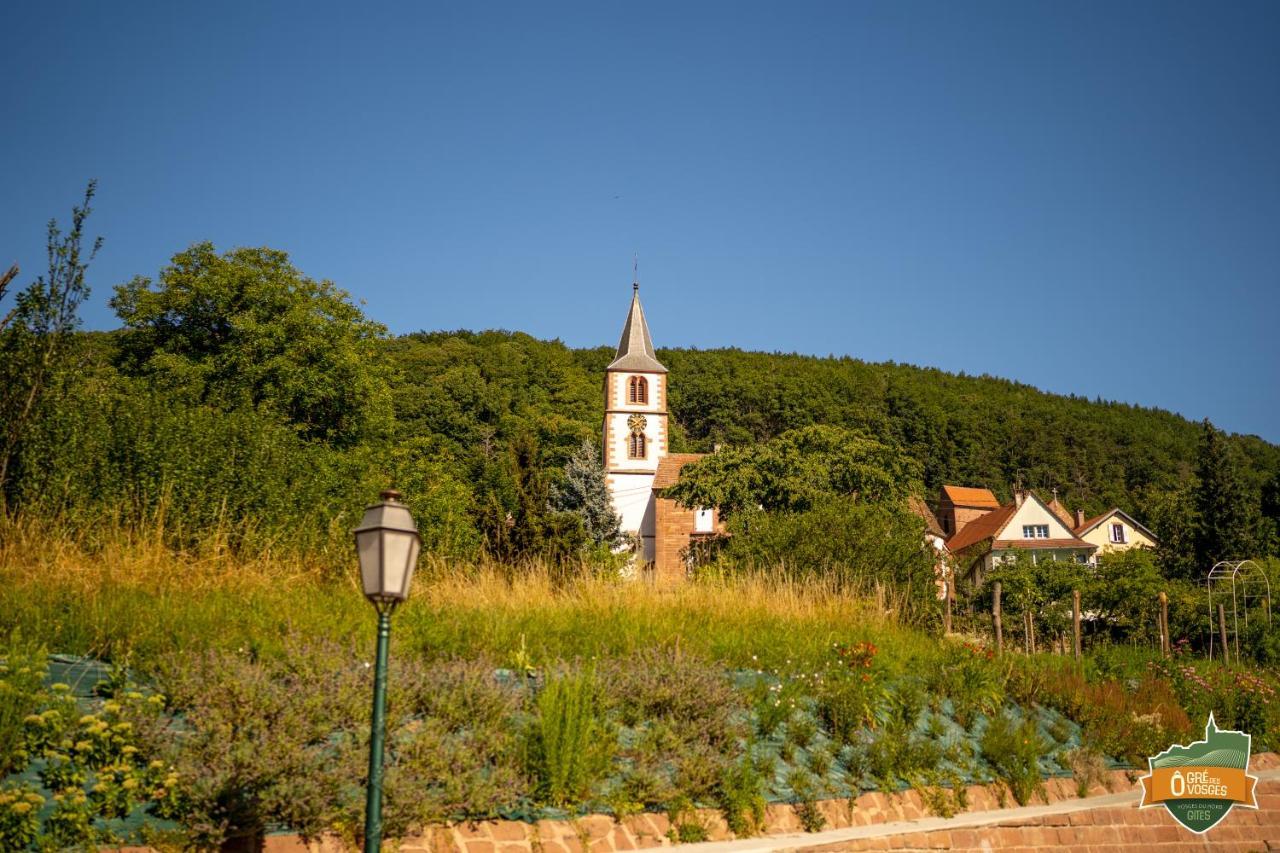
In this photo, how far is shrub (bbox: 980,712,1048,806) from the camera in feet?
29.4

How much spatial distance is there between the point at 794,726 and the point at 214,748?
493 centimetres

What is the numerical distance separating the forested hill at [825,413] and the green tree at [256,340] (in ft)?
75.2

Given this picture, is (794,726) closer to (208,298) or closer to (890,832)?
(890,832)

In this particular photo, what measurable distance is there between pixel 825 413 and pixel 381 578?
7831 centimetres

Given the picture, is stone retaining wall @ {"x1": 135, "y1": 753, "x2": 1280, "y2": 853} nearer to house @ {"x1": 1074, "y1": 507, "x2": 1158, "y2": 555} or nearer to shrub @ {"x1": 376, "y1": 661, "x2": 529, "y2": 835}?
shrub @ {"x1": 376, "y1": 661, "x2": 529, "y2": 835}

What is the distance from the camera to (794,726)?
835 cm

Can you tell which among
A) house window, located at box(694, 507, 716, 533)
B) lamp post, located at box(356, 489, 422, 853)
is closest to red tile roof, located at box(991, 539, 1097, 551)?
house window, located at box(694, 507, 716, 533)

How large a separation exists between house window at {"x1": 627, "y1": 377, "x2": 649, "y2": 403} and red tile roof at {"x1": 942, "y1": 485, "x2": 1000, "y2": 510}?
93.0 ft

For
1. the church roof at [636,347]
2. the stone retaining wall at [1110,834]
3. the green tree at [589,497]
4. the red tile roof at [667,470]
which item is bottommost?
the stone retaining wall at [1110,834]

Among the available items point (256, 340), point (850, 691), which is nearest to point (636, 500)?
point (256, 340)

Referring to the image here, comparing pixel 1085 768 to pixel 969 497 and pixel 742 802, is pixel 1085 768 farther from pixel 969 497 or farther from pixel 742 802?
pixel 969 497

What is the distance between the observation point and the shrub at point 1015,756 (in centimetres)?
897

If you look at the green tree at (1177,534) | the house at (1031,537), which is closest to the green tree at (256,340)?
the house at (1031,537)

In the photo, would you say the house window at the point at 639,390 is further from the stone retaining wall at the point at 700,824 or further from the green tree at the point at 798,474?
the stone retaining wall at the point at 700,824
